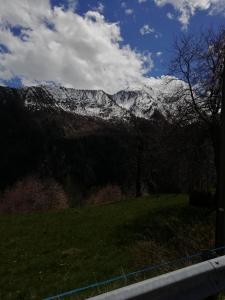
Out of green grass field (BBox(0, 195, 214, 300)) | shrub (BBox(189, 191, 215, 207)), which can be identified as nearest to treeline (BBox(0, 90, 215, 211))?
shrub (BBox(189, 191, 215, 207))

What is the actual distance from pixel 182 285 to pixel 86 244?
546 inches

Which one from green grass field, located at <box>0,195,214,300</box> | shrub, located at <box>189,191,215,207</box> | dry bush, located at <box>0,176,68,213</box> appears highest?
shrub, located at <box>189,191,215,207</box>

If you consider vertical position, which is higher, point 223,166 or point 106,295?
point 223,166

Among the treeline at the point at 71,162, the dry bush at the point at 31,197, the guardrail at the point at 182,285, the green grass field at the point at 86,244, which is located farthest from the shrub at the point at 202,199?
the dry bush at the point at 31,197

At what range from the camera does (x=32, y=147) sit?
160000mm

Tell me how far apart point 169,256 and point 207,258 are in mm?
6812

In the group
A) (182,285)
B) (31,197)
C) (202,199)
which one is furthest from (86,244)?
(31,197)

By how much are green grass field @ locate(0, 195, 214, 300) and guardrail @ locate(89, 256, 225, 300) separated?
2720 mm

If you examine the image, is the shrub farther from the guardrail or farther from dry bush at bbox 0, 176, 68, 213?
dry bush at bbox 0, 176, 68, 213

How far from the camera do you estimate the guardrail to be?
3.19 meters

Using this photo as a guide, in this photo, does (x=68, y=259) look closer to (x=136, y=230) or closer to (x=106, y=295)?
(x=136, y=230)

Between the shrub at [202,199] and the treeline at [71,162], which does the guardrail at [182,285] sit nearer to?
the shrub at [202,199]

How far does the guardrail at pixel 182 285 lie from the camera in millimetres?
3193

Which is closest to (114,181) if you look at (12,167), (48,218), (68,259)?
(12,167)
